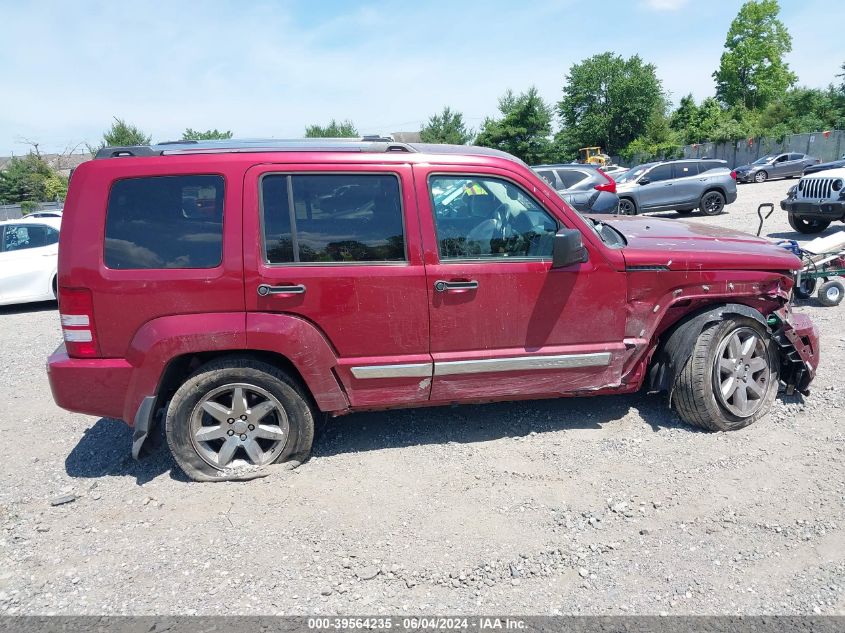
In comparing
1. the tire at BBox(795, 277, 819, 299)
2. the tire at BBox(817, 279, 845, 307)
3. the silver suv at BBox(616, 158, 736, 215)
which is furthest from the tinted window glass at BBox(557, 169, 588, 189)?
the tire at BBox(817, 279, 845, 307)

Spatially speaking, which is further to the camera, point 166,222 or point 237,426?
point 237,426

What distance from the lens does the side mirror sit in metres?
3.51

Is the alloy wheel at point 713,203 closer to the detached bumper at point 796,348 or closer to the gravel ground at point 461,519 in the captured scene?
the gravel ground at point 461,519

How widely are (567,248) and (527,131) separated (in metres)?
51.4

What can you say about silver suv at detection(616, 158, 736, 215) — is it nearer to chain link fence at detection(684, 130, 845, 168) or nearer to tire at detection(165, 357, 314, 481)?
tire at detection(165, 357, 314, 481)

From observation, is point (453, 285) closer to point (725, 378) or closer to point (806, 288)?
point (725, 378)

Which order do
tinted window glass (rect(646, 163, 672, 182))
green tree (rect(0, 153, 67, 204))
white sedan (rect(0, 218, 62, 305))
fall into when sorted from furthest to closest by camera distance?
green tree (rect(0, 153, 67, 204)) < tinted window glass (rect(646, 163, 672, 182)) < white sedan (rect(0, 218, 62, 305))

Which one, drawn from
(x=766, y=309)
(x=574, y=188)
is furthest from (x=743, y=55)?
(x=766, y=309)

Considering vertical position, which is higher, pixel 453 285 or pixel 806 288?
pixel 453 285

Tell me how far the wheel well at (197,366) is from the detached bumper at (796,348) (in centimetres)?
334

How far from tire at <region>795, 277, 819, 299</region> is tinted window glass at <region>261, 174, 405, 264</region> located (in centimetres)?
553

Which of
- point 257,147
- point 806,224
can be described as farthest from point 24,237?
point 806,224

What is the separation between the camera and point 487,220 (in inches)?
144

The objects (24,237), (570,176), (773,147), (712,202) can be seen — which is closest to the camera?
(24,237)
